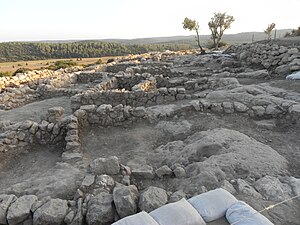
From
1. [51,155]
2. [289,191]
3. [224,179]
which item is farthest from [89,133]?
[289,191]

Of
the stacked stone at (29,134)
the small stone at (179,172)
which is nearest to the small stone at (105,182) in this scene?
the small stone at (179,172)

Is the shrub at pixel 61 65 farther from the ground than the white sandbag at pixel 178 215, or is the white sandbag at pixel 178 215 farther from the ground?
the white sandbag at pixel 178 215

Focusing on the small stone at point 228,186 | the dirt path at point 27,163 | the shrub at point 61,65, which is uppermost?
the small stone at point 228,186

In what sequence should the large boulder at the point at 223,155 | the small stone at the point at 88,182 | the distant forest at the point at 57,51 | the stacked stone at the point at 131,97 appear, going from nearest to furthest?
the small stone at the point at 88,182 < the large boulder at the point at 223,155 < the stacked stone at the point at 131,97 < the distant forest at the point at 57,51

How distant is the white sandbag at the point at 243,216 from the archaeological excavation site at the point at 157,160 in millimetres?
13

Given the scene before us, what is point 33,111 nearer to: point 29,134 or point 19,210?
point 29,134

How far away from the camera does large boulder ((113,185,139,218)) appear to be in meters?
4.05

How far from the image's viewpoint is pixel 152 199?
13.6 feet

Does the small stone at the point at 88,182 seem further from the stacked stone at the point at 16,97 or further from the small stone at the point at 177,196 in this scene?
the stacked stone at the point at 16,97

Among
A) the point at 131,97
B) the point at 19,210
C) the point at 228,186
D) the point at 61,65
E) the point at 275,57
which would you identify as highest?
the point at 275,57

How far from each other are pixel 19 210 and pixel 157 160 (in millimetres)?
3016

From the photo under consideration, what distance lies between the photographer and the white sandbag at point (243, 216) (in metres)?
3.34

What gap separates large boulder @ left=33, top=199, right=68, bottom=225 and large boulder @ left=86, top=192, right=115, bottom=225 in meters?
0.41

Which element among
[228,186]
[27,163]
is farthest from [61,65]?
[228,186]
